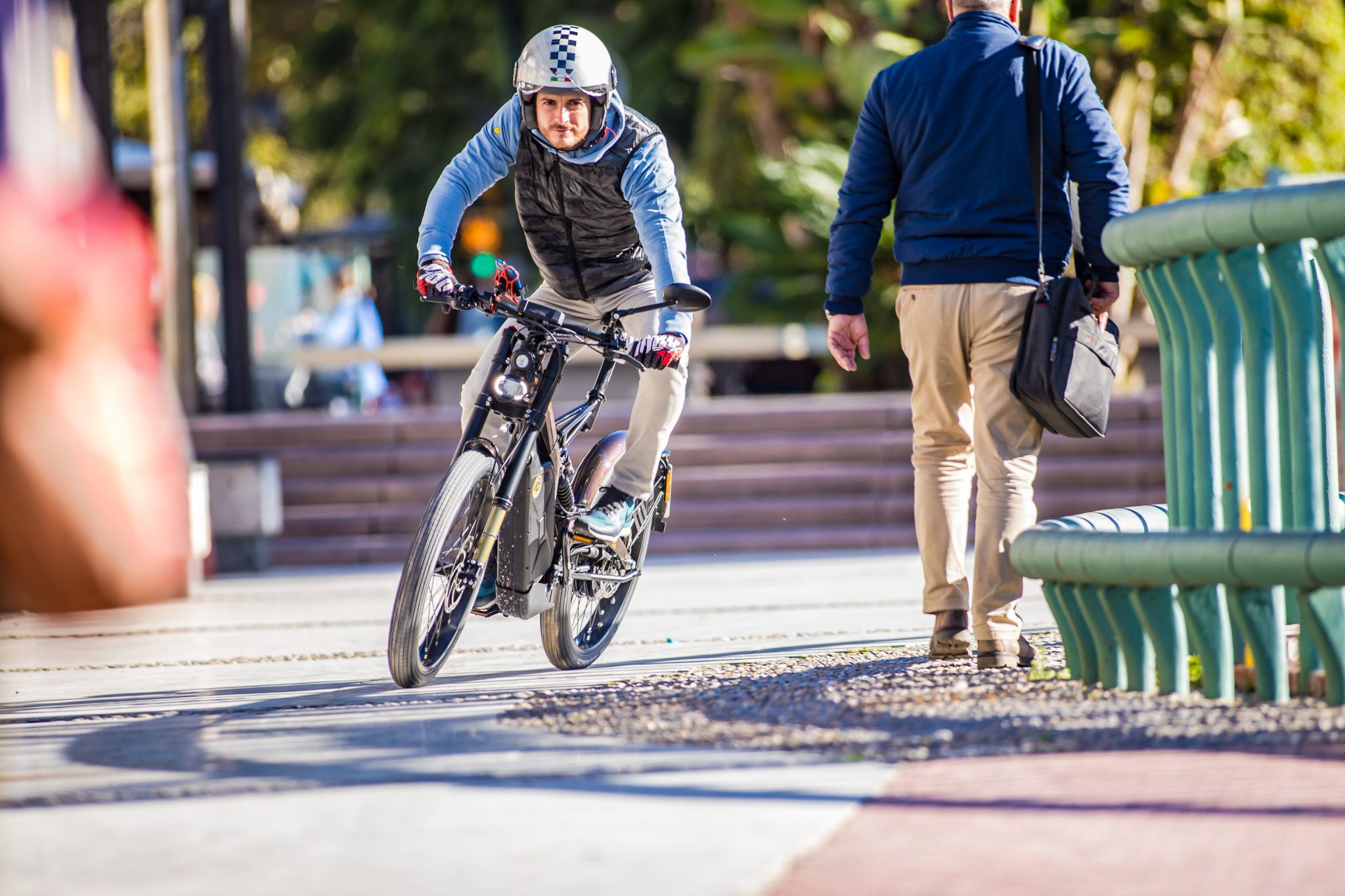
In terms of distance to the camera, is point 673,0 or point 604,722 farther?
point 673,0

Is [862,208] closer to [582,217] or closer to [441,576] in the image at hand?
[582,217]

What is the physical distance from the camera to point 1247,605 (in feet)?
14.1

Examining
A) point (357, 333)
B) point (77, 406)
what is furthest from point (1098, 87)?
point (77, 406)

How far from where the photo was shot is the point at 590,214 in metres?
5.47

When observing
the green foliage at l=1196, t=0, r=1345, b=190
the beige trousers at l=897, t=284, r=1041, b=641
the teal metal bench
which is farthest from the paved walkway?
the green foliage at l=1196, t=0, r=1345, b=190

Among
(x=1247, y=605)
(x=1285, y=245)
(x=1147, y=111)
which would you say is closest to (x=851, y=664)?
(x=1247, y=605)

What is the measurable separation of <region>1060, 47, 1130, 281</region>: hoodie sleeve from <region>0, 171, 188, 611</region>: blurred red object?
3.30m

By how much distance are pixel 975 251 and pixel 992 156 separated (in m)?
0.28

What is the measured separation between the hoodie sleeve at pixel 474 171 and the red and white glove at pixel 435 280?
0.16 m

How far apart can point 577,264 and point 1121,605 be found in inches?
78.5

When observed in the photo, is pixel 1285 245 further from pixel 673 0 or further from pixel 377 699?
pixel 673 0

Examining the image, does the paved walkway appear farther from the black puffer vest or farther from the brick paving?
the black puffer vest

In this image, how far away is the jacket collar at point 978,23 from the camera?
532cm

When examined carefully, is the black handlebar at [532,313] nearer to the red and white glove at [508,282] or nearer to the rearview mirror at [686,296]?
the red and white glove at [508,282]
